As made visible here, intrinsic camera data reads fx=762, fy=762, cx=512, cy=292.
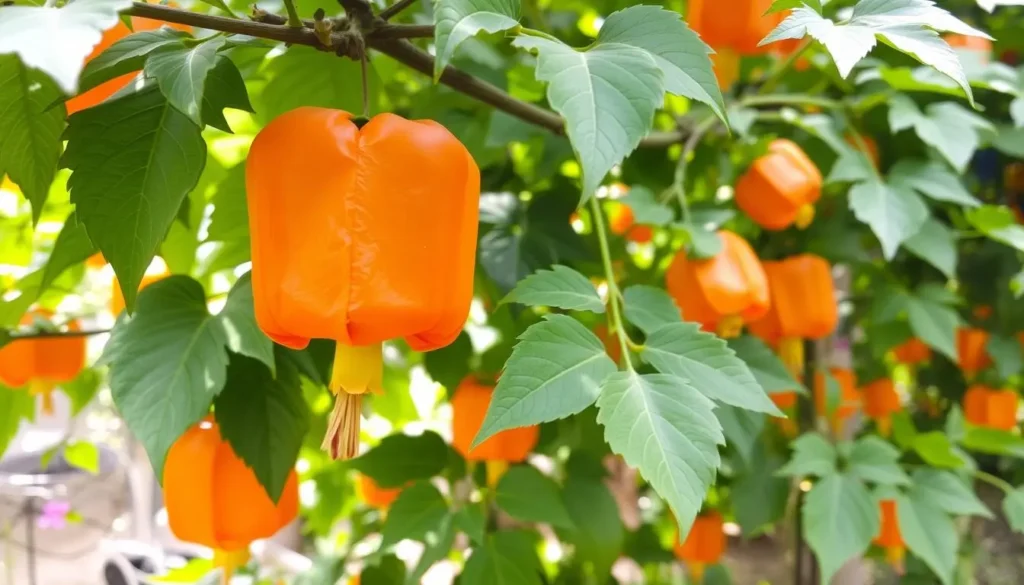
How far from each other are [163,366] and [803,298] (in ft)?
1.50

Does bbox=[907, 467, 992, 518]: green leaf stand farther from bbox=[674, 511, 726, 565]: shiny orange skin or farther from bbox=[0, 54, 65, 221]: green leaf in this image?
bbox=[0, 54, 65, 221]: green leaf

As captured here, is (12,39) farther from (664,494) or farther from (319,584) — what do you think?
(319,584)

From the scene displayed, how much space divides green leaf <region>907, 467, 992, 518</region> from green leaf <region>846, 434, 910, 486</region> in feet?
0.08

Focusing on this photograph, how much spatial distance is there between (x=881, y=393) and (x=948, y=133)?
0.39 m

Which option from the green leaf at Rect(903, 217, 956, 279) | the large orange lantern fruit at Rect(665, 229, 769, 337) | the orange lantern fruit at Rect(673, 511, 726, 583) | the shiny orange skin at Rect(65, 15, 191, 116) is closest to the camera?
the shiny orange skin at Rect(65, 15, 191, 116)

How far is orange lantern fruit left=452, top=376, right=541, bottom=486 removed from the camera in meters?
0.53

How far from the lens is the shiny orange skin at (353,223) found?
0.89 feet

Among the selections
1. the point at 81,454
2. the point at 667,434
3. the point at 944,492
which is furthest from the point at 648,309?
the point at 81,454

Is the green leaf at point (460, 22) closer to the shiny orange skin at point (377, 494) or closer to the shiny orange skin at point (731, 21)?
the shiny orange skin at point (731, 21)

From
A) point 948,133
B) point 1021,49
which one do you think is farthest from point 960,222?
point 1021,49

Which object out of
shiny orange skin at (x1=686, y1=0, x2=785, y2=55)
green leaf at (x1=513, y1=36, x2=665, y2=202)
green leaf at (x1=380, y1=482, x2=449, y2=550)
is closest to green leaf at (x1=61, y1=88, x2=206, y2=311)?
green leaf at (x1=513, y1=36, x2=665, y2=202)

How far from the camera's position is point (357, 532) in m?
0.79

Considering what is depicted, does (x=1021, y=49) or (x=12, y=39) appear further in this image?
(x=1021, y=49)

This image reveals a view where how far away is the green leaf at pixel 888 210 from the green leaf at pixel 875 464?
155 mm
